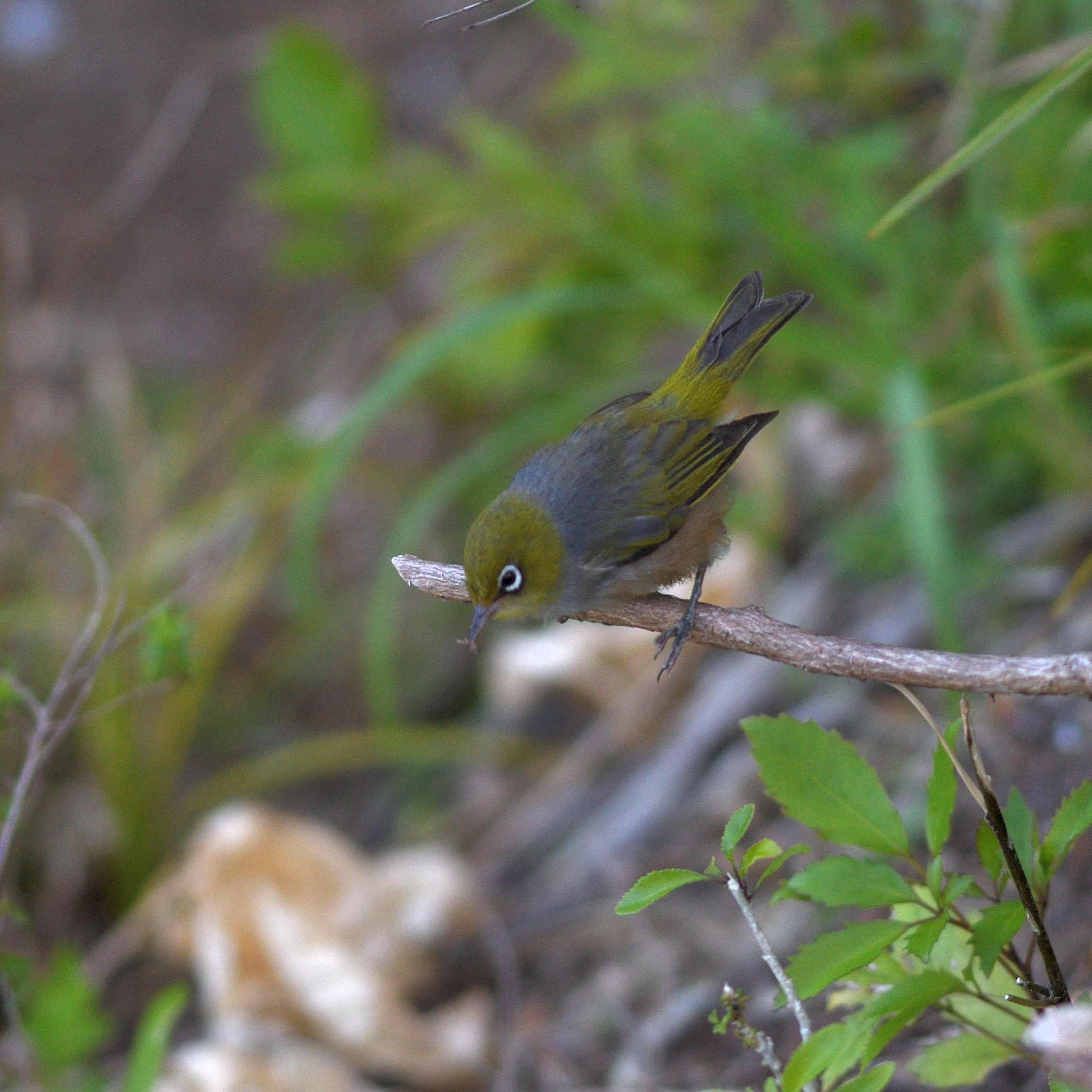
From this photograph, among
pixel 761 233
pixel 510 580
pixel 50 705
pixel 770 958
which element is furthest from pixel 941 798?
pixel 761 233

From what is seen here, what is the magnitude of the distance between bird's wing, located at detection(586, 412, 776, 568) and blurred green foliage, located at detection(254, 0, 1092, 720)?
891 mm

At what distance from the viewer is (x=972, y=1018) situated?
1682mm

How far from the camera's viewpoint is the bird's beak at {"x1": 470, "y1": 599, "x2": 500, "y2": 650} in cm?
246

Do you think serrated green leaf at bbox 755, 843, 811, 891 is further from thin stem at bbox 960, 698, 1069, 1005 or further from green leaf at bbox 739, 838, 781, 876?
thin stem at bbox 960, 698, 1069, 1005

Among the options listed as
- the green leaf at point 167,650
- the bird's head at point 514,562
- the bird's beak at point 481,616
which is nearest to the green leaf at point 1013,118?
the bird's head at point 514,562

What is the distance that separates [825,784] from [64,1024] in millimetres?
2209

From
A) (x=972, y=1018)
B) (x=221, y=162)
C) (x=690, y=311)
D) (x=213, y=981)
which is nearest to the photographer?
(x=972, y=1018)

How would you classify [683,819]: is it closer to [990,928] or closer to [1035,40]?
[990,928]

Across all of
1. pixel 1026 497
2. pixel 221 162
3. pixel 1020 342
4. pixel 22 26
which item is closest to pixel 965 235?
pixel 1020 342

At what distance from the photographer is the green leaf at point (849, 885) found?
4.74 ft

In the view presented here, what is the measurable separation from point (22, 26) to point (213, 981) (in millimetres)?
9553

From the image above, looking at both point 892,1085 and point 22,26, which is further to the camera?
point 22,26

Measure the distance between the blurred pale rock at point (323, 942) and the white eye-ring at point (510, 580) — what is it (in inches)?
54.5

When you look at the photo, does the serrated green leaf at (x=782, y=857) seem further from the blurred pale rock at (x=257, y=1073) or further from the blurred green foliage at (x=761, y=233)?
the blurred pale rock at (x=257, y=1073)
